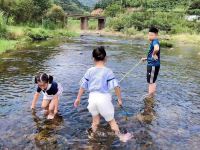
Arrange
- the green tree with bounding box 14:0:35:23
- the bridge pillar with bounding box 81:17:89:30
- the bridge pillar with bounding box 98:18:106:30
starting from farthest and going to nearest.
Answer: the bridge pillar with bounding box 98:18:106:30, the bridge pillar with bounding box 81:17:89:30, the green tree with bounding box 14:0:35:23

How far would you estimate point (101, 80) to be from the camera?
712cm

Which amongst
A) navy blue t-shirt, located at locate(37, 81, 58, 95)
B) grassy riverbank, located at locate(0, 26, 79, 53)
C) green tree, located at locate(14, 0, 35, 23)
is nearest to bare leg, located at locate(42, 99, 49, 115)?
navy blue t-shirt, located at locate(37, 81, 58, 95)

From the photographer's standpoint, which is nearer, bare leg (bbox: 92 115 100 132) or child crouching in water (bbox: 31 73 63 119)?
bare leg (bbox: 92 115 100 132)

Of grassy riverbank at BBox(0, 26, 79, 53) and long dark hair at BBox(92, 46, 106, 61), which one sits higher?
long dark hair at BBox(92, 46, 106, 61)

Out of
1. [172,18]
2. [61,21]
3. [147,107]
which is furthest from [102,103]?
[172,18]

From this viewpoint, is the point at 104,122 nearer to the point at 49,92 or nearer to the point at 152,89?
the point at 49,92

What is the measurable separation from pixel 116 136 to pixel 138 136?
0.54 meters

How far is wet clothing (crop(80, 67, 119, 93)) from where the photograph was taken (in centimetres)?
712

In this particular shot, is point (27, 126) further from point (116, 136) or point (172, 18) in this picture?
point (172, 18)

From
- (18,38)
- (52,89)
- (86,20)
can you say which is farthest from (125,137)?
(86,20)

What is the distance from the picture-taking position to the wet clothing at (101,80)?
23.4ft

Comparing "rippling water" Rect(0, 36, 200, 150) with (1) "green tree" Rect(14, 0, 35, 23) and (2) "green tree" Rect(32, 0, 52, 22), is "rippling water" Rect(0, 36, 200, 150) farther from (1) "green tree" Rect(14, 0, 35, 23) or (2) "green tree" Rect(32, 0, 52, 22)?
(2) "green tree" Rect(32, 0, 52, 22)

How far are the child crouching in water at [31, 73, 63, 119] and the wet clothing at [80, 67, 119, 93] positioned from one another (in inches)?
69.0

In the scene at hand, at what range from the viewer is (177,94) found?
12328 mm
